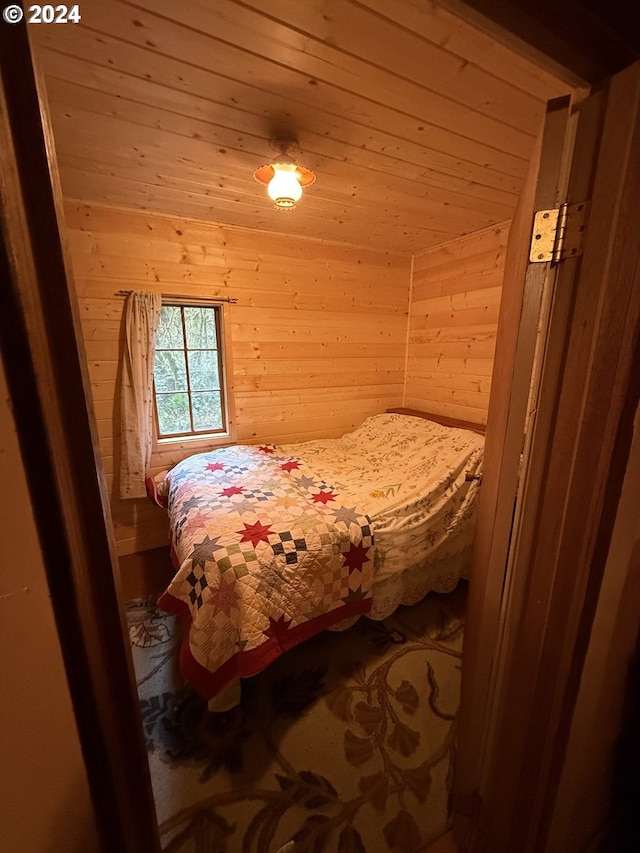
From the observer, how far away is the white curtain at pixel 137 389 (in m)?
2.32

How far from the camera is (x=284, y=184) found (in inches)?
60.3

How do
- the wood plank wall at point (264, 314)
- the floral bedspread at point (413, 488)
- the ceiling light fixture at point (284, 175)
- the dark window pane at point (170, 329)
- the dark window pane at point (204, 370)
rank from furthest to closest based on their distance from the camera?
the dark window pane at point (204, 370)
the dark window pane at point (170, 329)
the wood plank wall at point (264, 314)
the floral bedspread at point (413, 488)
the ceiling light fixture at point (284, 175)

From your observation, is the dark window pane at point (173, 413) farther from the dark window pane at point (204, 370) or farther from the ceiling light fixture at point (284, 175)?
the ceiling light fixture at point (284, 175)

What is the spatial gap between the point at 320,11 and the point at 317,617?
2.19m

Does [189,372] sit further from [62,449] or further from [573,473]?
[573,473]

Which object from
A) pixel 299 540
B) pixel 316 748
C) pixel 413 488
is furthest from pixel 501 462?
pixel 316 748

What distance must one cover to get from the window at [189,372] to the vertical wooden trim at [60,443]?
7.64ft

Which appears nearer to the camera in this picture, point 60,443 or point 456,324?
point 60,443

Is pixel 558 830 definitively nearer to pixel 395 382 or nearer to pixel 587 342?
pixel 587 342

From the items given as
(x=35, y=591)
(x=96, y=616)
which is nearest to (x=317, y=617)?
(x=96, y=616)

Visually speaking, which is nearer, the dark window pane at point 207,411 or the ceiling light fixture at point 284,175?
the ceiling light fixture at point 284,175

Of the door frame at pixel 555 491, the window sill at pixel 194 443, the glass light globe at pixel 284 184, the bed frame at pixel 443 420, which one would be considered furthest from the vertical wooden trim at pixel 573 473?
the window sill at pixel 194 443

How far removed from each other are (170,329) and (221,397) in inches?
25.6

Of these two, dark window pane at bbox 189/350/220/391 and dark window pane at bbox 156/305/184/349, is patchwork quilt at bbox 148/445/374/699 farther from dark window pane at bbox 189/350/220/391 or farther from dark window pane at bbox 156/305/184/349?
dark window pane at bbox 156/305/184/349
